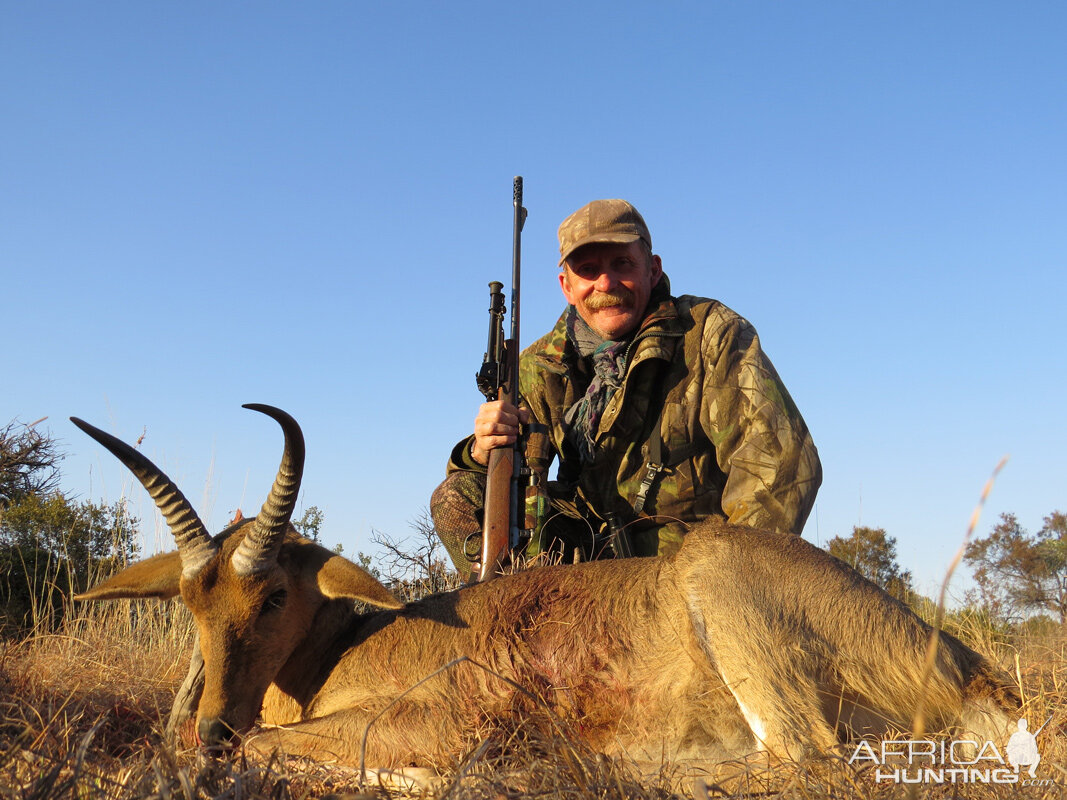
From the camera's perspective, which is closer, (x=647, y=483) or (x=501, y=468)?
(x=501, y=468)

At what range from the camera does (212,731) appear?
3771 millimetres

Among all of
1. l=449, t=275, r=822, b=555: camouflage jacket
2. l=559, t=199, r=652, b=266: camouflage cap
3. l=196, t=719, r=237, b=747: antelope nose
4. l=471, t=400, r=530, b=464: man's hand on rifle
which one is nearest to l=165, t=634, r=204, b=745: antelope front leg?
l=196, t=719, r=237, b=747: antelope nose

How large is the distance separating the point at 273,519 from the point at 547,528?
9.04 feet

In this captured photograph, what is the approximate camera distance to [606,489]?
6.75 meters

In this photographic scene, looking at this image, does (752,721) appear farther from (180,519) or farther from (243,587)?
(180,519)

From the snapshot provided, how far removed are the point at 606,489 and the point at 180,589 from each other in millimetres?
3404

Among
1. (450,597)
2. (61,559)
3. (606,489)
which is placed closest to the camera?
(450,597)

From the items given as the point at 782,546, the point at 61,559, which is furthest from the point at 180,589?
the point at 61,559

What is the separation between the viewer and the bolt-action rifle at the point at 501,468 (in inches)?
229

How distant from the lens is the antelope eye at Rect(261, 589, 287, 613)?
411cm

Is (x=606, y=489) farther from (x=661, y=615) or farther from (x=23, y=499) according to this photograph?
(x=23, y=499)

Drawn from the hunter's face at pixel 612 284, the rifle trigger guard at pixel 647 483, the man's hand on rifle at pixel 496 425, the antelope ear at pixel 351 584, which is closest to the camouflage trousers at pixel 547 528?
the rifle trigger guard at pixel 647 483

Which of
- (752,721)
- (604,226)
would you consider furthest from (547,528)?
(752,721)

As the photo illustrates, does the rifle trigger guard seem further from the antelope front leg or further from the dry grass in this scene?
the antelope front leg
